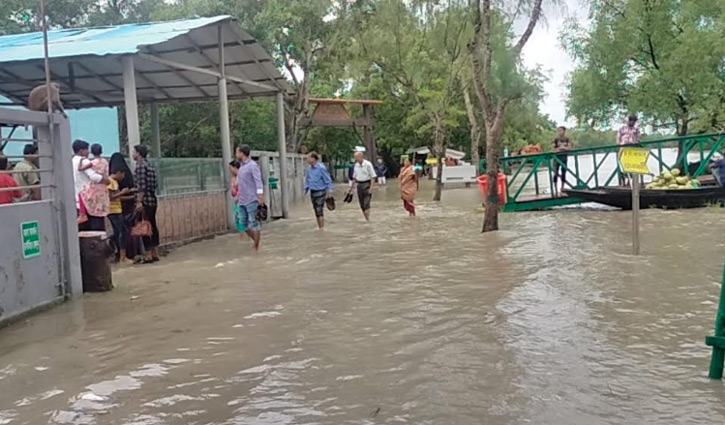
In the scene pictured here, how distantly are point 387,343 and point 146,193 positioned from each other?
19.5 feet

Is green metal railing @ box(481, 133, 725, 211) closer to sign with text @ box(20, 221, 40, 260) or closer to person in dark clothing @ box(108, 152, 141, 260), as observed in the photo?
person in dark clothing @ box(108, 152, 141, 260)

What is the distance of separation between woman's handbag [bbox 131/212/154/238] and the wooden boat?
9.89 m

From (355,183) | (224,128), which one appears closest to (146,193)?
(224,128)

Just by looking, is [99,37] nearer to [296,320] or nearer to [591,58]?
[296,320]

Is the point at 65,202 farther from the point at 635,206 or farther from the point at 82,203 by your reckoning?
the point at 635,206

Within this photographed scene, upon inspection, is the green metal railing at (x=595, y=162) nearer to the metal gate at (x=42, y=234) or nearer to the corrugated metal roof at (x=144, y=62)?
the corrugated metal roof at (x=144, y=62)

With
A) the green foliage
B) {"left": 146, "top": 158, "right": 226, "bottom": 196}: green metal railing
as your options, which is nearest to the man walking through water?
{"left": 146, "top": 158, "right": 226, "bottom": 196}: green metal railing

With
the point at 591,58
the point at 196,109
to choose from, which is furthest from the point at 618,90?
the point at 196,109

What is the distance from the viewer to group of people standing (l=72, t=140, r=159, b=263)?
9.13 meters

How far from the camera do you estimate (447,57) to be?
24.1m

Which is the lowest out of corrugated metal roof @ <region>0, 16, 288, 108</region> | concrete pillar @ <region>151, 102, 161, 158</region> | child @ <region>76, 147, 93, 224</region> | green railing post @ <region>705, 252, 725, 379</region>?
green railing post @ <region>705, 252, 725, 379</region>

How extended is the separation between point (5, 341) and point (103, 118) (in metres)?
13.5

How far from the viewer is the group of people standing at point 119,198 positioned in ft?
30.0

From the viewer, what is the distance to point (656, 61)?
20.5 metres
